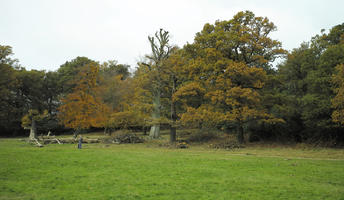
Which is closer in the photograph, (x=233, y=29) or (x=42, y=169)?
(x=42, y=169)

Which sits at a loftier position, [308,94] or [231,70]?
A: [231,70]

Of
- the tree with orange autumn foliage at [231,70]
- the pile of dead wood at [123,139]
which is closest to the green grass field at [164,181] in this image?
the tree with orange autumn foliage at [231,70]

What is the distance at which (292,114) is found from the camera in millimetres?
25266

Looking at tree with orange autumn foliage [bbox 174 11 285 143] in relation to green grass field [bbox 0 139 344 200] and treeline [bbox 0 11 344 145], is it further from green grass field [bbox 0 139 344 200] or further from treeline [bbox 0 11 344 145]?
green grass field [bbox 0 139 344 200]

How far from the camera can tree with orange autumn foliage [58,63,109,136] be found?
31.8 meters

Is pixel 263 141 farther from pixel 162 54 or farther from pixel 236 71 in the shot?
pixel 162 54

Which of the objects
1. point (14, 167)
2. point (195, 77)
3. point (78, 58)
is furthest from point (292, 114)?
point (78, 58)

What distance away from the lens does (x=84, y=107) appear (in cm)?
3228

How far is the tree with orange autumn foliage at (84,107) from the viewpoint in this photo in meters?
31.8

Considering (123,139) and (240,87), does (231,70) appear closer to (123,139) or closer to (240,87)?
(240,87)

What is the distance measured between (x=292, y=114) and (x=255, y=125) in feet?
14.4

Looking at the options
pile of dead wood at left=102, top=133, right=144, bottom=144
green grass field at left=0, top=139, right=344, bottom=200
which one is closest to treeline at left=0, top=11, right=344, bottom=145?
pile of dead wood at left=102, top=133, right=144, bottom=144

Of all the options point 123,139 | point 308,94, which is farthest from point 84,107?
point 308,94

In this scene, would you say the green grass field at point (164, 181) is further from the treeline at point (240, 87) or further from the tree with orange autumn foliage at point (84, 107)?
the tree with orange autumn foliage at point (84, 107)
